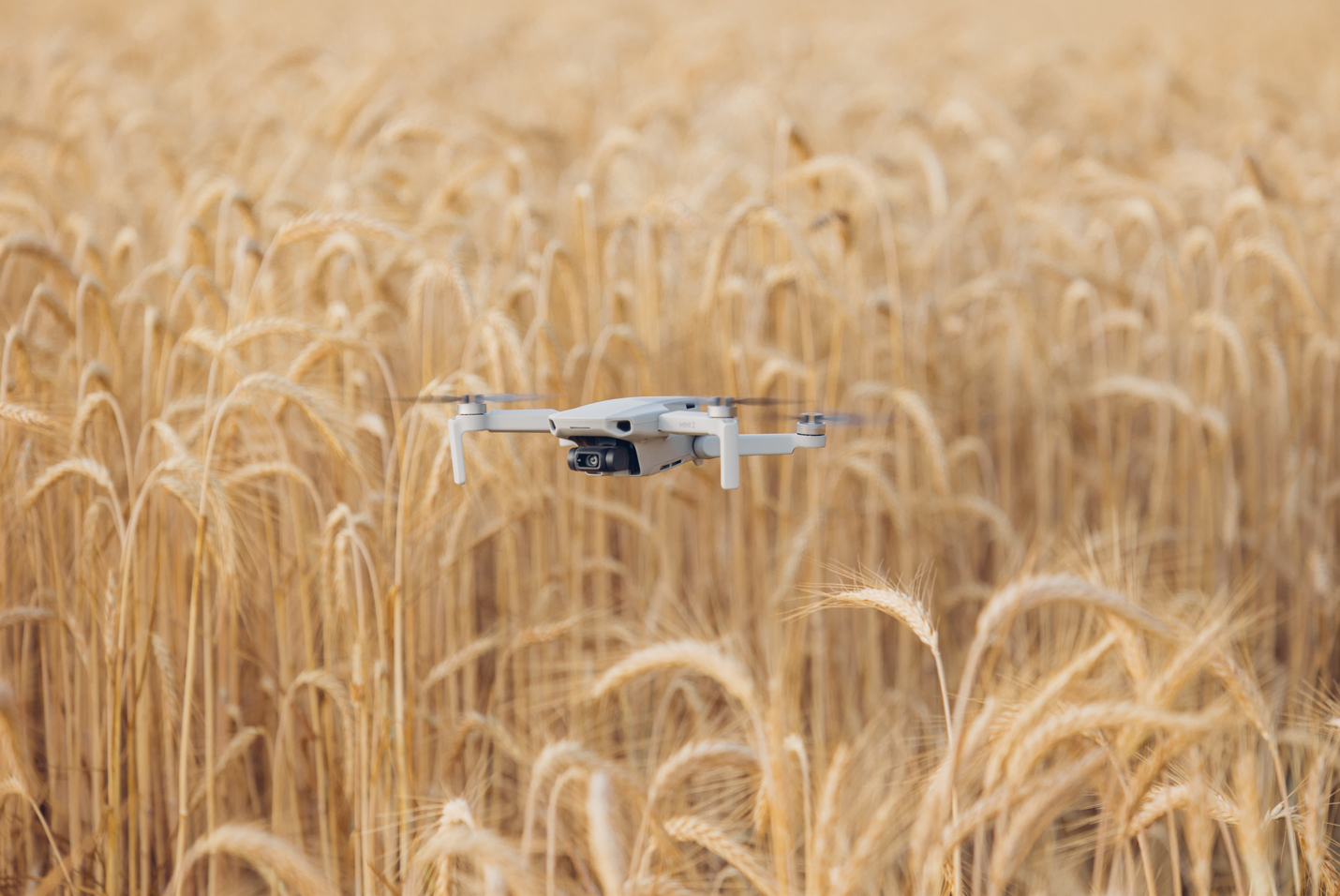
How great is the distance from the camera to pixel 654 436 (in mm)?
921

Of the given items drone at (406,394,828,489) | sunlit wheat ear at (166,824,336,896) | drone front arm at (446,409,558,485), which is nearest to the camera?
drone at (406,394,828,489)

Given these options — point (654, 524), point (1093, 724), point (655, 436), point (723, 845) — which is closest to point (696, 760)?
point (723, 845)

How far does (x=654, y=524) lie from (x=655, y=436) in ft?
5.98

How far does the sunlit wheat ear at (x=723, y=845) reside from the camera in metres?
1.35

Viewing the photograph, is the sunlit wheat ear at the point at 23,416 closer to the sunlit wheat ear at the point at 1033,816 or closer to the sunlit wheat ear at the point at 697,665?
the sunlit wheat ear at the point at 697,665

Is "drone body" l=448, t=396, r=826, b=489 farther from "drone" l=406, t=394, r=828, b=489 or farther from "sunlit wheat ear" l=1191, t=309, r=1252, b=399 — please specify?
"sunlit wheat ear" l=1191, t=309, r=1252, b=399

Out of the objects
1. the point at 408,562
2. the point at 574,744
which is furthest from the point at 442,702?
the point at 574,744

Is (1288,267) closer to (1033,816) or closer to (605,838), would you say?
(1033,816)

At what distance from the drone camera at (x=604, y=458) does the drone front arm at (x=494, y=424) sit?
11 cm

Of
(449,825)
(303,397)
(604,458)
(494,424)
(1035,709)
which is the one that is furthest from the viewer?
(303,397)

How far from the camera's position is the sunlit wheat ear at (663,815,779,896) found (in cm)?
135

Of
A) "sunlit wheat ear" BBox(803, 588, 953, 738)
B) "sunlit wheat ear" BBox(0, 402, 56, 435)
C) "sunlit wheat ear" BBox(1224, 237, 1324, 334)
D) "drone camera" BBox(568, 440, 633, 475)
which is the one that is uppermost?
"sunlit wheat ear" BBox(1224, 237, 1324, 334)

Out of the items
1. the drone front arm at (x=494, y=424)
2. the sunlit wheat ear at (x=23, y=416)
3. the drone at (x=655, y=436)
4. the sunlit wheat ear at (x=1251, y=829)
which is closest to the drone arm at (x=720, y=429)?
the drone at (x=655, y=436)

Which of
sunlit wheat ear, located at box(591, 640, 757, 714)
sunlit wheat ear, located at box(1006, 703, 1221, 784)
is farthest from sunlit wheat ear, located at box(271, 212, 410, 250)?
sunlit wheat ear, located at box(1006, 703, 1221, 784)
